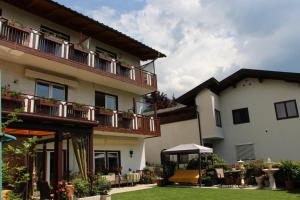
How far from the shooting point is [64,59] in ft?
53.3

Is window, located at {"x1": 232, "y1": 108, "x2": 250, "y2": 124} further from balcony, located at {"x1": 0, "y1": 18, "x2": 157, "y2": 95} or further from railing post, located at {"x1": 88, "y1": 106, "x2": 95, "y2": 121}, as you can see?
railing post, located at {"x1": 88, "y1": 106, "x2": 95, "y2": 121}

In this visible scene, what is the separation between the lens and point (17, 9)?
1598cm

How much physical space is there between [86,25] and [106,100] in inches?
201

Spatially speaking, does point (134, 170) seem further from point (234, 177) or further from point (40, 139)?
point (40, 139)

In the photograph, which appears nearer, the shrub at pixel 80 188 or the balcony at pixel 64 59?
the shrub at pixel 80 188

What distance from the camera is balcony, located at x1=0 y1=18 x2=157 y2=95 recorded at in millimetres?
14148

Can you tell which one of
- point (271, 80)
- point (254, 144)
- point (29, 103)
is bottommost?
point (254, 144)

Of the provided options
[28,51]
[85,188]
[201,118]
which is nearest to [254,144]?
[201,118]

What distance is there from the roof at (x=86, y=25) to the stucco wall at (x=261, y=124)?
314 inches

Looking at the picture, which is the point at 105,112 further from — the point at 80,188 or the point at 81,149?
the point at 80,188

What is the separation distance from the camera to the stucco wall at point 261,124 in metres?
23.7

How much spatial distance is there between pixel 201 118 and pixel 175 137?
3227 millimetres

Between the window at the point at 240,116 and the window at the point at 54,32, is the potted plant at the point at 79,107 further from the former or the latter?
the window at the point at 240,116

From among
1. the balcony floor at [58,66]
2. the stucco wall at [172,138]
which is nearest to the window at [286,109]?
the stucco wall at [172,138]
